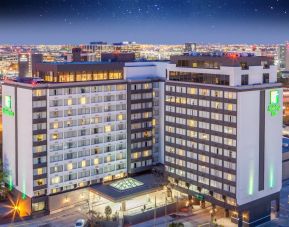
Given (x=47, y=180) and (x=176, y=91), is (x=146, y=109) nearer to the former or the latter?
(x=176, y=91)

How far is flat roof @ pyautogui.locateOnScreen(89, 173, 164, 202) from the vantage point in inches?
3712

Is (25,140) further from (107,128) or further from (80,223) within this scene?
(80,223)

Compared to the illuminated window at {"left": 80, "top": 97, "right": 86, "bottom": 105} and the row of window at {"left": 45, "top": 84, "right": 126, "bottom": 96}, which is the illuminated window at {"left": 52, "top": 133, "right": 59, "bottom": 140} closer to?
the row of window at {"left": 45, "top": 84, "right": 126, "bottom": 96}

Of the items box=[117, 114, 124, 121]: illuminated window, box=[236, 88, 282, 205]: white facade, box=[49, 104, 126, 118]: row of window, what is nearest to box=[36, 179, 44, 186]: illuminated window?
box=[49, 104, 126, 118]: row of window

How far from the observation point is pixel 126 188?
319 ft

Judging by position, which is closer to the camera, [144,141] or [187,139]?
[187,139]

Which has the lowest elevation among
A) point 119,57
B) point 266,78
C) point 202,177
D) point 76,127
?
point 202,177

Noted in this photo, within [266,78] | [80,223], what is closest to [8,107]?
[80,223]

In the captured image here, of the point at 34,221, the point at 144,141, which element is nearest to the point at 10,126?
the point at 34,221

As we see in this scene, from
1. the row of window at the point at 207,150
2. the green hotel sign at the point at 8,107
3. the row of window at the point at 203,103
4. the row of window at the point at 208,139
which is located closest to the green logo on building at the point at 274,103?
the row of window at the point at 203,103

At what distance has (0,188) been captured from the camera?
101m

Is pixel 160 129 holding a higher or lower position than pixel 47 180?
higher

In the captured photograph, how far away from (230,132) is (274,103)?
11.5 m

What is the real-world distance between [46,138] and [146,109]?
2502cm
